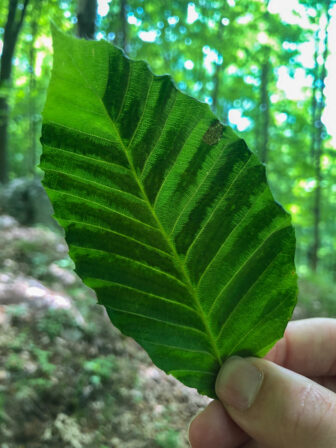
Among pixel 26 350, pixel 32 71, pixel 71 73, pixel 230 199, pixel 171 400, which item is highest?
pixel 71 73

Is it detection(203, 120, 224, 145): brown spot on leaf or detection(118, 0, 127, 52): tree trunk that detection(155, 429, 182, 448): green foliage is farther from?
detection(118, 0, 127, 52): tree trunk

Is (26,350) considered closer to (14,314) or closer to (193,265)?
(14,314)

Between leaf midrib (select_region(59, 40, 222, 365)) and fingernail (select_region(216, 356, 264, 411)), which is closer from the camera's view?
leaf midrib (select_region(59, 40, 222, 365))

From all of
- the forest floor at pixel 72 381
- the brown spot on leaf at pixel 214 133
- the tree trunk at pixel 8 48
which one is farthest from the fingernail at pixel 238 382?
the tree trunk at pixel 8 48

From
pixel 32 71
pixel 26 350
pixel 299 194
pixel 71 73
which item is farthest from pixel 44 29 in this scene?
pixel 71 73

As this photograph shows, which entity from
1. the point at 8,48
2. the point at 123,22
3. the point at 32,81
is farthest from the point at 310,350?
the point at 8,48

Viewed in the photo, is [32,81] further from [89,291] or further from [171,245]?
[171,245]

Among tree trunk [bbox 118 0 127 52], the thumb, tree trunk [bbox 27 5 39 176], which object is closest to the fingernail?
the thumb
